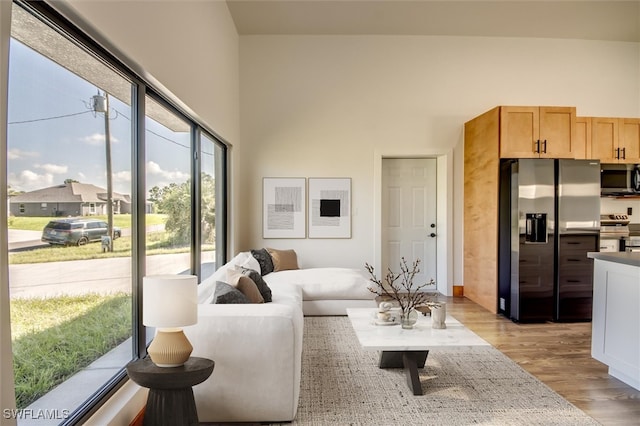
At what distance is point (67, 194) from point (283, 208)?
424 centimetres

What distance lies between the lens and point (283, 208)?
590 cm

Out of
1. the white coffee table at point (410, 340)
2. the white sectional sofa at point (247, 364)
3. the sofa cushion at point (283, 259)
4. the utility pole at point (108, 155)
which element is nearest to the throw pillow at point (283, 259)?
the sofa cushion at point (283, 259)

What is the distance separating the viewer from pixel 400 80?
5.84 m

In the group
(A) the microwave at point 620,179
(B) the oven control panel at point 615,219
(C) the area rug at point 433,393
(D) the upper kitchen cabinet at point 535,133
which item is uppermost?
(D) the upper kitchen cabinet at point 535,133

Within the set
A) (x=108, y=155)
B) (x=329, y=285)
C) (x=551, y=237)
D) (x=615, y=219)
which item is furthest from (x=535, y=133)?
(x=108, y=155)

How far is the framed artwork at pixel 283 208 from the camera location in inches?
232

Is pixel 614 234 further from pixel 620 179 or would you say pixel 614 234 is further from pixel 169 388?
pixel 169 388

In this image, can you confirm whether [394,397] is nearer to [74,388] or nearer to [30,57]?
[74,388]

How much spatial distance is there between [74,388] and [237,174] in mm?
4109

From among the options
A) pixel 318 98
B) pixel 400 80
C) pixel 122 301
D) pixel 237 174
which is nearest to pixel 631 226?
pixel 400 80

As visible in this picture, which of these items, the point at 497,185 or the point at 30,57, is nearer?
the point at 30,57

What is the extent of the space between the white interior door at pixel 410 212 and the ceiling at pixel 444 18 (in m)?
1.92

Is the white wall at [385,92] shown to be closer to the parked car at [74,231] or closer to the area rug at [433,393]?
the area rug at [433,393]

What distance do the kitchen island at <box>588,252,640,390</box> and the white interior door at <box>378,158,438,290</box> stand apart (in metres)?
3.08
